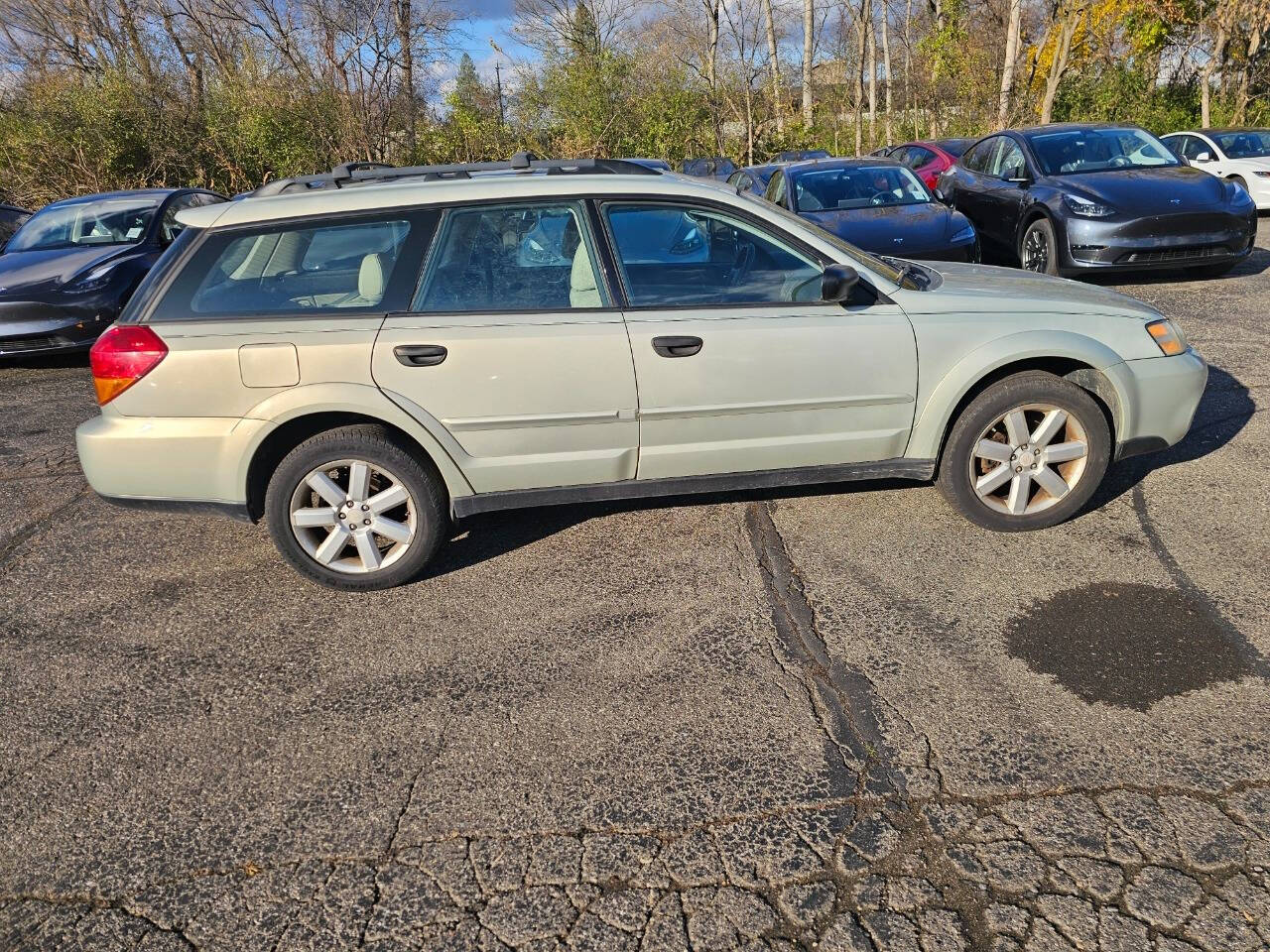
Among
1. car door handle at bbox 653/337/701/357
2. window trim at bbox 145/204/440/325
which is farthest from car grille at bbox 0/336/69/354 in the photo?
car door handle at bbox 653/337/701/357

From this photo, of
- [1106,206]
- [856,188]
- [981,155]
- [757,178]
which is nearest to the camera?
[1106,206]

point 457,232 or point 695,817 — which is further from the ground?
point 457,232

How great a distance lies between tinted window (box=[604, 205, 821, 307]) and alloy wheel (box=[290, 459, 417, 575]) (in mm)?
1336

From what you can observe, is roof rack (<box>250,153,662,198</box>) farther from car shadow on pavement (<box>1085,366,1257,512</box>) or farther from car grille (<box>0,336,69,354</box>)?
car grille (<box>0,336,69,354</box>)

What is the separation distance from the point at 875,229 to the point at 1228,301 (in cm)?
331

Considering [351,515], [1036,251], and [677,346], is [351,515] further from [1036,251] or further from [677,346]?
[1036,251]

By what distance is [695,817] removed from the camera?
8.84 feet

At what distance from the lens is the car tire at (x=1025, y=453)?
13.7 ft

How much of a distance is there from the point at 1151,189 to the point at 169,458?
870 centimetres

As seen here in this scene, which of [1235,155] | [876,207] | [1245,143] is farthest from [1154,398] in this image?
[1245,143]

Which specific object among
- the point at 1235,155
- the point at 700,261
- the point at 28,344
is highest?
the point at 700,261

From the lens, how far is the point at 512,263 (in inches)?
159

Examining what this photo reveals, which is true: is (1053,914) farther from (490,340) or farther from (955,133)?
(955,133)

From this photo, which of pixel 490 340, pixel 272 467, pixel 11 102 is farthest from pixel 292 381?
pixel 11 102
